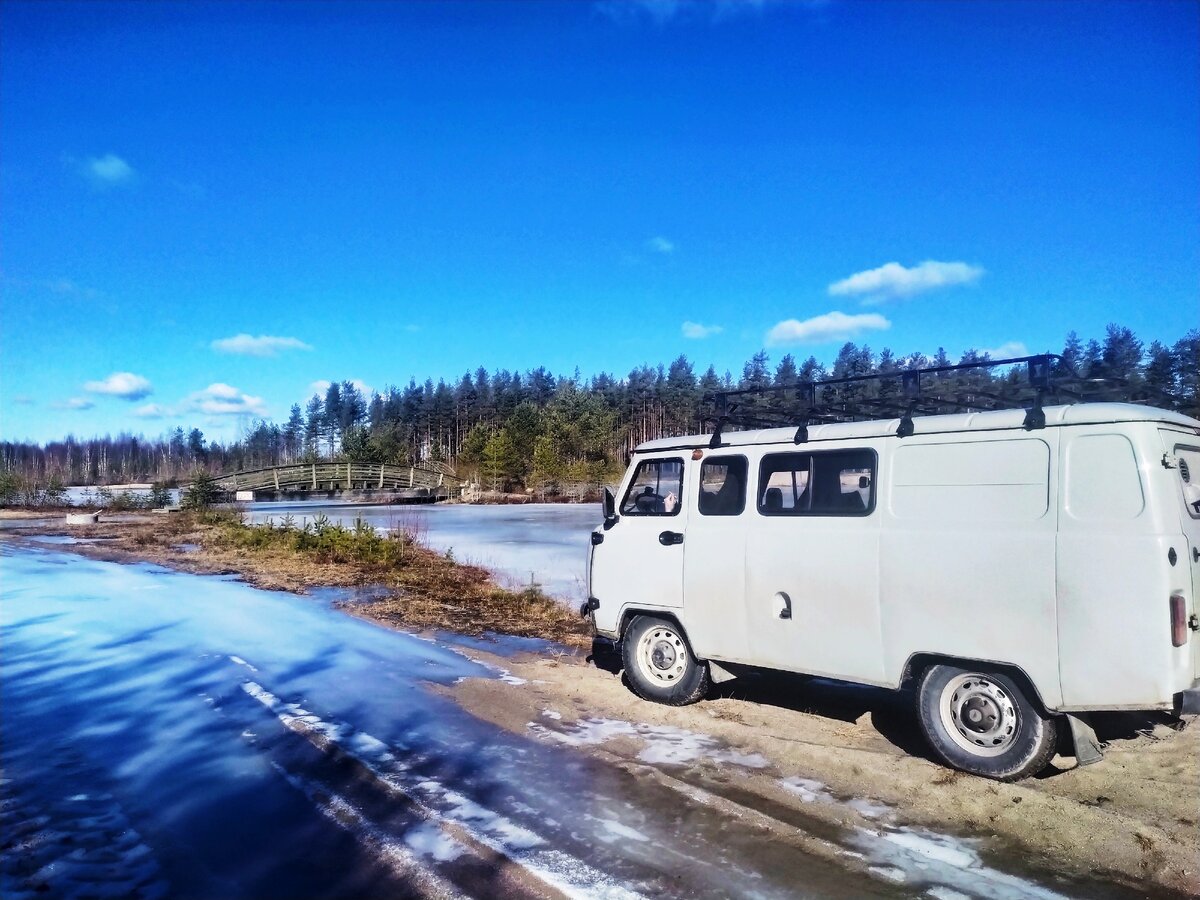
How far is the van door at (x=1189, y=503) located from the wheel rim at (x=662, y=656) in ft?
12.3

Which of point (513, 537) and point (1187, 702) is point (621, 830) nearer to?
point (1187, 702)

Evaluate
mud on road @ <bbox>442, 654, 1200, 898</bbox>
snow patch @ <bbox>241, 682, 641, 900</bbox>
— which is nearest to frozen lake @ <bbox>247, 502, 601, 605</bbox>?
mud on road @ <bbox>442, 654, 1200, 898</bbox>

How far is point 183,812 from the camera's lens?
15.6 ft

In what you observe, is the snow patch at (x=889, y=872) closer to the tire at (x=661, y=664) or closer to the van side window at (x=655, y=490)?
the tire at (x=661, y=664)

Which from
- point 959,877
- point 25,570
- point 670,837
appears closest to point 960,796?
point 959,877

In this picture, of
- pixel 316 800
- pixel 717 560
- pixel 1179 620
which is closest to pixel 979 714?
pixel 1179 620

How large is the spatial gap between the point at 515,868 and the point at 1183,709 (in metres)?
3.92

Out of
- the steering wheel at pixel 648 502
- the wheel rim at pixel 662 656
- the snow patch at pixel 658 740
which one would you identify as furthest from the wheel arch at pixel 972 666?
the steering wheel at pixel 648 502

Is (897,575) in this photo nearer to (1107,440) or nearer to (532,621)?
(1107,440)

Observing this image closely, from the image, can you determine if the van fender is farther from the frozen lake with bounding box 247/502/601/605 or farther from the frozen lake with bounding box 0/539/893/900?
the frozen lake with bounding box 247/502/601/605

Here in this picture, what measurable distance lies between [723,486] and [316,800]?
4.00m

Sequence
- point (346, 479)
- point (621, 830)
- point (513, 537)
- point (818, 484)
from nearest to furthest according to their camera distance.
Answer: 1. point (621, 830)
2. point (818, 484)
3. point (513, 537)
4. point (346, 479)

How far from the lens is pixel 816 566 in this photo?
6.02 metres

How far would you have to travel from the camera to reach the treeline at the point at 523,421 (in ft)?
32.7
